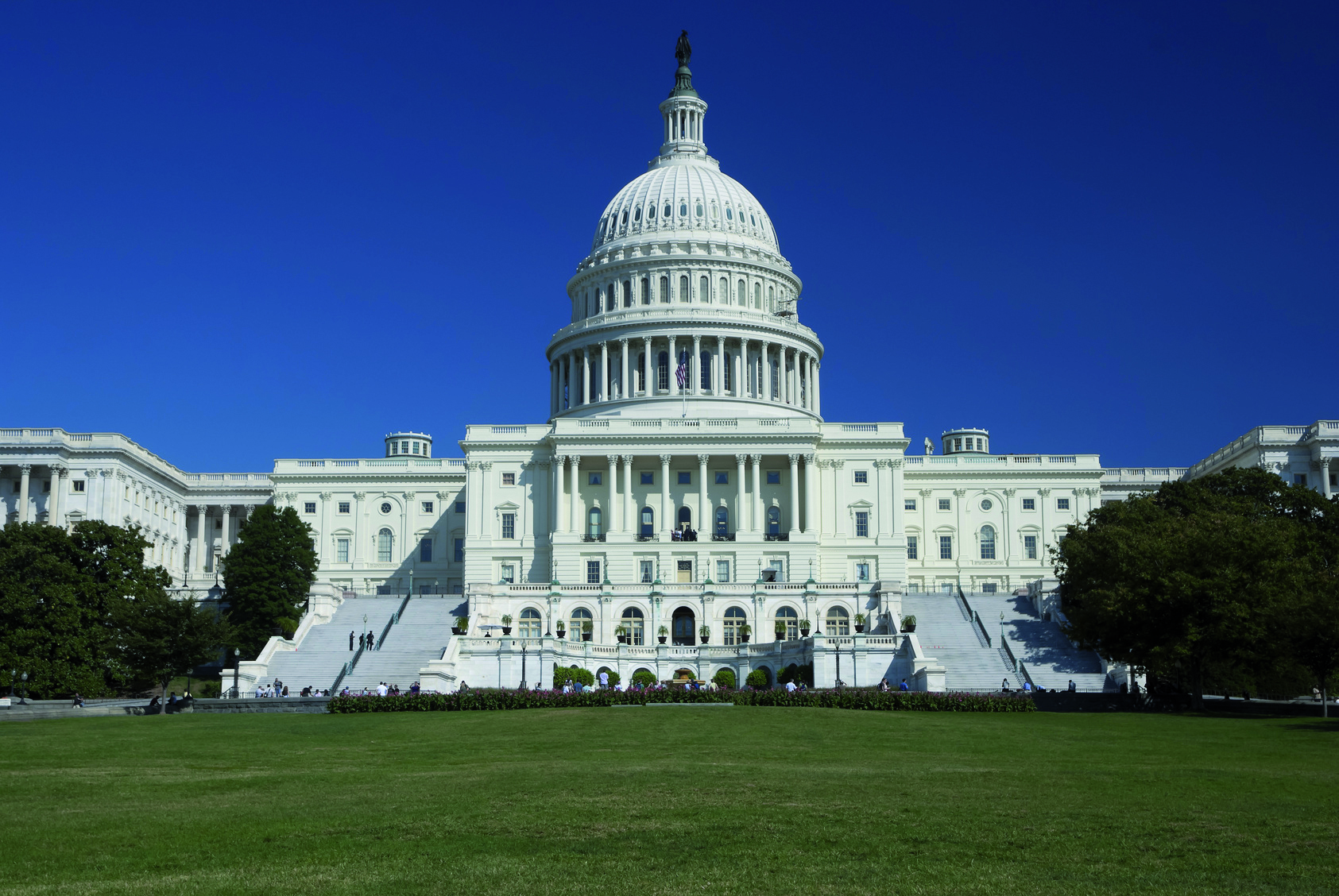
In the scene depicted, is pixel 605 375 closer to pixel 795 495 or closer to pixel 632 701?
pixel 795 495

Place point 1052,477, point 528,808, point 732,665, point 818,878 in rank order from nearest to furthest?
1. point 818,878
2. point 528,808
3. point 732,665
4. point 1052,477

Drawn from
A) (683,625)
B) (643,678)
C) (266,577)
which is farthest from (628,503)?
(643,678)

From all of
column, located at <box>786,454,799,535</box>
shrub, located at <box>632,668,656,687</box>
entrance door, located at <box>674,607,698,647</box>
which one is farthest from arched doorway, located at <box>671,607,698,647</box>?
column, located at <box>786,454,799,535</box>

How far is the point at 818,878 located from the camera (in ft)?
56.6

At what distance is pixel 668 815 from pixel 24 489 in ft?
334

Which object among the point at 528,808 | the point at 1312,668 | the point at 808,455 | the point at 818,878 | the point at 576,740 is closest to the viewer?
the point at 818,878

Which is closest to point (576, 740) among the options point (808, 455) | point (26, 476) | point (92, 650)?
point (92, 650)

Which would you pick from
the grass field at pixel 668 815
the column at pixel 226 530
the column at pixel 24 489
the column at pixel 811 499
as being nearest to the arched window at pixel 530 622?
the column at pixel 811 499

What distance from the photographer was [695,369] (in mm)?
125000

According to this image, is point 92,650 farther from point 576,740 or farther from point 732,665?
point 576,740

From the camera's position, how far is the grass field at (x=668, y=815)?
17.4 m

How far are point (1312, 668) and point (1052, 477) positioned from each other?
6672 cm

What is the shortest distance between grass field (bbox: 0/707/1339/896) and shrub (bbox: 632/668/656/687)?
131ft

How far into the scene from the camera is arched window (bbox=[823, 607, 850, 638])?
9156cm
